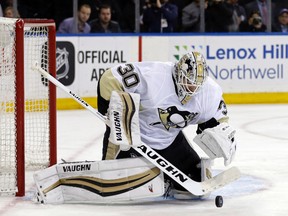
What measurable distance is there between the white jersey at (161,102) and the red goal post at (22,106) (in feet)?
1.79

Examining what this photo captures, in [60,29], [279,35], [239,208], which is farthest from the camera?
[279,35]

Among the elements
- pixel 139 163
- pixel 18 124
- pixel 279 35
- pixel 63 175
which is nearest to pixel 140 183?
pixel 139 163

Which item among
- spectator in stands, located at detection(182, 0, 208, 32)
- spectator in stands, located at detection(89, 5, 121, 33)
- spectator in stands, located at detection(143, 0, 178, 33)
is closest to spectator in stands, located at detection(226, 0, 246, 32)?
spectator in stands, located at detection(182, 0, 208, 32)

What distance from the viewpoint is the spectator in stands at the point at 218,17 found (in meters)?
9.83

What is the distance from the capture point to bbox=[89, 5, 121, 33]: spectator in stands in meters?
9.30

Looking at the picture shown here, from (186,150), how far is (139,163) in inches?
14.4

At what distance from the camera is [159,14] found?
31.5 ft

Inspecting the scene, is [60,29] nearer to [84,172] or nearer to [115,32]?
[115,32]

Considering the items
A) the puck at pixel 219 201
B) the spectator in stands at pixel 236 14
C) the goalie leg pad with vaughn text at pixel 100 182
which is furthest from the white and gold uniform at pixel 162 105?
the spectator in stands at pixel 236 14

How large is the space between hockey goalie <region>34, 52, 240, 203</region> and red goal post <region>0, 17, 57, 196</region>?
276mm

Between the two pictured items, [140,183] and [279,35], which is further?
[279,35]

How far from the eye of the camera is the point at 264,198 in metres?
4.94

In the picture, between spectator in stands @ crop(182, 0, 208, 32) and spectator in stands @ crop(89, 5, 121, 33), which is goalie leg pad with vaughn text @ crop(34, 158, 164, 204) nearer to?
spectator in stands @ crop(89, 5, 121, 33)

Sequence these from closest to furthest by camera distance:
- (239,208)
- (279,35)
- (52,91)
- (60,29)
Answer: (239,208)
(52,91)
(60,29)
(279,35)
